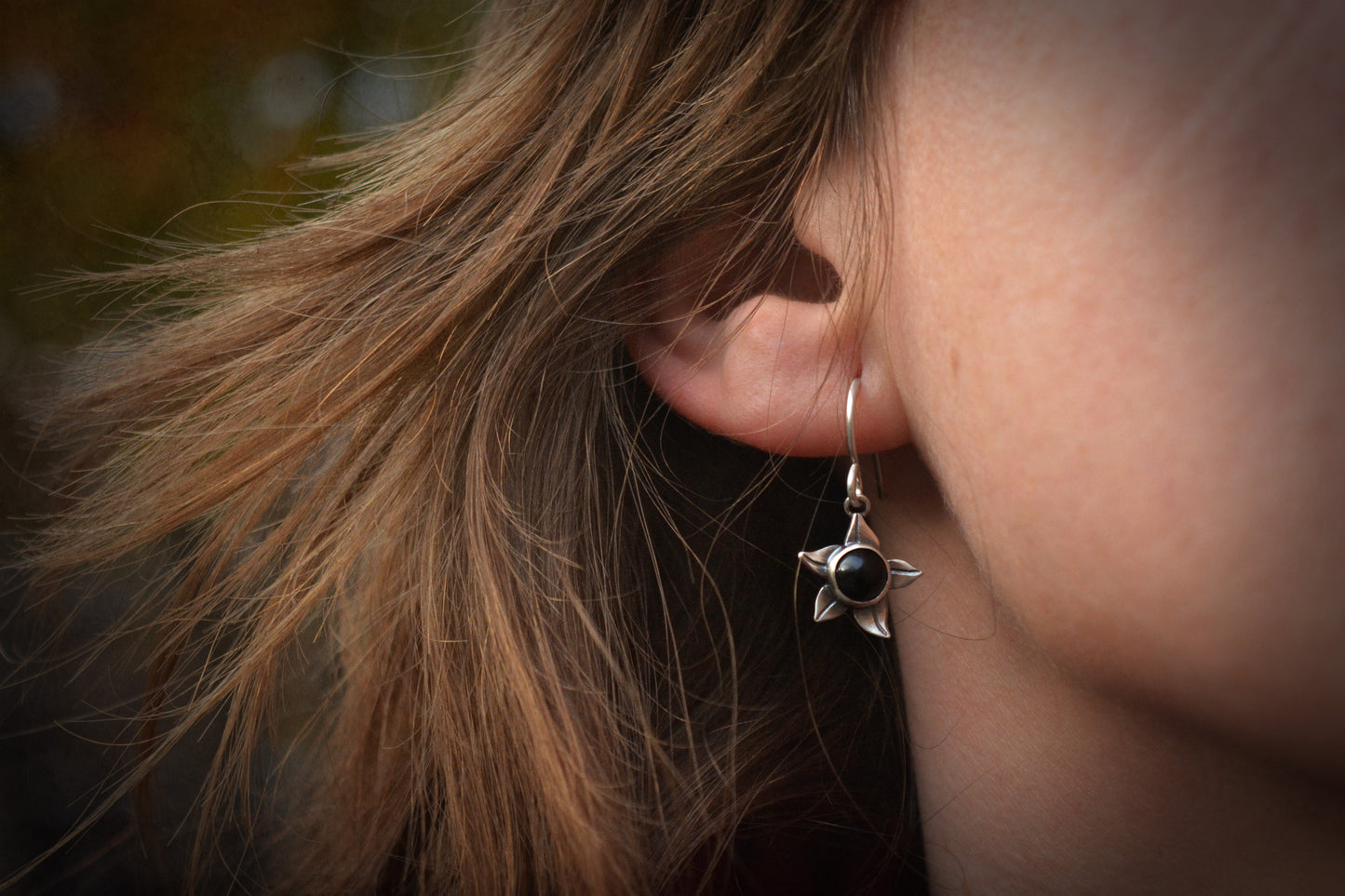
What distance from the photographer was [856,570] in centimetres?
62

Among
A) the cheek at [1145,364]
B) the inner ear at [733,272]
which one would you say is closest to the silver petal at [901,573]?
the cheek at [1145,364]

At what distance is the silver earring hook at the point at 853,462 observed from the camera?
1.99 feet

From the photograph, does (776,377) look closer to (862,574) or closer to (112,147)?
(862,574)

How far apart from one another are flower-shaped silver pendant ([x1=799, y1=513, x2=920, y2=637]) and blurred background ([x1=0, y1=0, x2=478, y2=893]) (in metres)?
0.68

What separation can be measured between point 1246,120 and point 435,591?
0.65 meters

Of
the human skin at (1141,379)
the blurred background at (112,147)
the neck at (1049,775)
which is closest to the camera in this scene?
the human skin at (1141,379)

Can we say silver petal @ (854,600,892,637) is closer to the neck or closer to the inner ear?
the neck

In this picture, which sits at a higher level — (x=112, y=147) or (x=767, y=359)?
(x=112, y=147)

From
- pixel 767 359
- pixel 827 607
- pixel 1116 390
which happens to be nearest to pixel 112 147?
pixel 767 359

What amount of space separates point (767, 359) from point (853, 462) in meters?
0.10

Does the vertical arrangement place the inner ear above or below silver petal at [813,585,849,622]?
above

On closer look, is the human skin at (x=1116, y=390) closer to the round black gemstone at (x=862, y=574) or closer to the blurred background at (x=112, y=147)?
the round black gemstone at (x=862, y=574)

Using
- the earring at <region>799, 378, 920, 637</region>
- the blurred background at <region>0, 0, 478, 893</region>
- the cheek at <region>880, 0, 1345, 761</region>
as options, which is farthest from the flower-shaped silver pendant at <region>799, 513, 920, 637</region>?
the blurred background at <region>0, 0, 478, 893</region>

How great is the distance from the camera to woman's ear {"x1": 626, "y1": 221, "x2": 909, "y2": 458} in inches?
23.9
